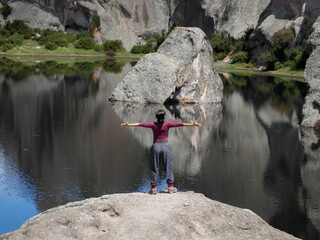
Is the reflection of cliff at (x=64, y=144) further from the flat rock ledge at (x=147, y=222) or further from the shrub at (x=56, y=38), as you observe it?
the shrub at (x=56, y=38)

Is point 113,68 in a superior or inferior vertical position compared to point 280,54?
inferior

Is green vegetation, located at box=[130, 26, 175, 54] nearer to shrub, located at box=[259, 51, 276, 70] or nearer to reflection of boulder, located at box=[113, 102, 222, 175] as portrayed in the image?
shrub, located at box=[259, 51, 276, 70]

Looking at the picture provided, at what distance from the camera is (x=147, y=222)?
31.9 ft

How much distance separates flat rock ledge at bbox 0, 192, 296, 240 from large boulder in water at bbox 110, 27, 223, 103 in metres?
25.5

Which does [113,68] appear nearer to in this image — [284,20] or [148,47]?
[284,20]

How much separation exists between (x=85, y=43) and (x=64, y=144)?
254 ft

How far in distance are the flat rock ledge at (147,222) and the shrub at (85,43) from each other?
8902 cm

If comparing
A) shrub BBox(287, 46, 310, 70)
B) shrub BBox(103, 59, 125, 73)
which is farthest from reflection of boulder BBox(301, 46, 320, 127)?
shrub BBox(103, 59, 125, 73)

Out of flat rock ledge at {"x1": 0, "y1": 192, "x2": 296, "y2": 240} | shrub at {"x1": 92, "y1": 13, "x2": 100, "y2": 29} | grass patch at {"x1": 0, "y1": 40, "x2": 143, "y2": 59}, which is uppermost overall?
shrub at {"x1": 92, "y1": 13, "x2": 100, "y2": 29}

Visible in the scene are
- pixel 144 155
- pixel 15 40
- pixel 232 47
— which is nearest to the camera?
pixel 144 155

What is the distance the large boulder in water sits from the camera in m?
36.2

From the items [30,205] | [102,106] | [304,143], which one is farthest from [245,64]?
[30,205]

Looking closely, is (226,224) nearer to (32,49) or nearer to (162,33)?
(32,49)

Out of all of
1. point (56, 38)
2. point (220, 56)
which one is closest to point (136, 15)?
point (56, 38)
